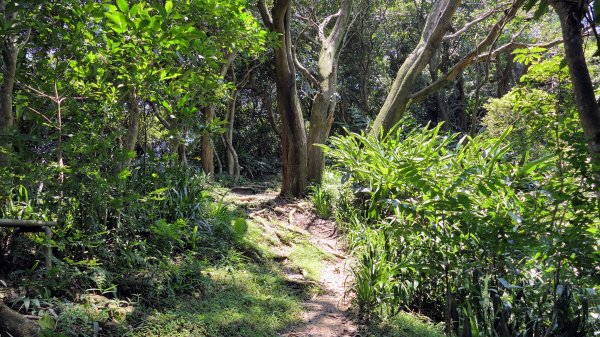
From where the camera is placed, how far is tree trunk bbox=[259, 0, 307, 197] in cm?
818

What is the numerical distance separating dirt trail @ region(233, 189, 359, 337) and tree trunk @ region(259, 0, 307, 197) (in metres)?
0.47

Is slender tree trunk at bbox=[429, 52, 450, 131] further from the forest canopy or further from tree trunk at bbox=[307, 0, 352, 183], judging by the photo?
the forest canopy

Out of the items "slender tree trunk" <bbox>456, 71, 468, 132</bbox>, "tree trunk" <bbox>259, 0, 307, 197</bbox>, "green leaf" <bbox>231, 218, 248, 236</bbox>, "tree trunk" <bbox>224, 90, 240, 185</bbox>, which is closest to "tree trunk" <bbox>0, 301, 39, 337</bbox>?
"green leaf" <bbox>231, 218, 248, 236</bbox>

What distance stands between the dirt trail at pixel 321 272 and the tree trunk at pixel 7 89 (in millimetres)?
2578

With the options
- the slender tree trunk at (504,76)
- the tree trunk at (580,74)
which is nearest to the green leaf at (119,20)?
the tree trunk at (580,74)

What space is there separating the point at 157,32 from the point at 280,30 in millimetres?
5029

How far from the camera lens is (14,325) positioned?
8.74ft

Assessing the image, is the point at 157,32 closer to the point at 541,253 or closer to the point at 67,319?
the point at 67,319

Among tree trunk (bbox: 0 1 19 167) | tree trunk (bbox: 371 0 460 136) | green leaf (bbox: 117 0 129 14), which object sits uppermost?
tree trunk (bbox: 371 0 460 136)

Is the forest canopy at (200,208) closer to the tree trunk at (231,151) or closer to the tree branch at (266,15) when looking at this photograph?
the tree branch at (266,15)

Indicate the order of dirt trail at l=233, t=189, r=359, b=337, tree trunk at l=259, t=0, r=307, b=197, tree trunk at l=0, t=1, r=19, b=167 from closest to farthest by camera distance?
1. tree trunk at l=0, t=1, r=19, b=167
2. dirt trail at l=233, t=189, r=359, b=337
3. tree trunk at l=259, t=0, r=307, b=197

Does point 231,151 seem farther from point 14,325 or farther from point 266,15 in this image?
point 14,325

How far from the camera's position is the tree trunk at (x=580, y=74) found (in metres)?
2.17

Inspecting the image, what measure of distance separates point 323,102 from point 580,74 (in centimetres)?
731
